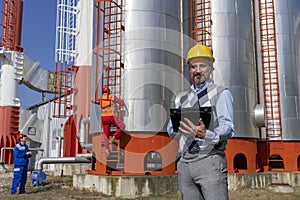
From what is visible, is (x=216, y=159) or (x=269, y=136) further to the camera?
(x=269, y=136)

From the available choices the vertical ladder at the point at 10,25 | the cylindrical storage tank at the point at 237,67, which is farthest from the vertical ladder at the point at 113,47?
the vertical ladder at the point at 10,25

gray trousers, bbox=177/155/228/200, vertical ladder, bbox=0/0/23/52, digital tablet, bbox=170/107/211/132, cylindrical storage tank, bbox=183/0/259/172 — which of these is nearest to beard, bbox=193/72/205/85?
digital tablet, bbox=170/107/211/132

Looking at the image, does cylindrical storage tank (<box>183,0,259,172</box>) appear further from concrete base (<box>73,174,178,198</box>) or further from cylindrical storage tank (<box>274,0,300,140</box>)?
concrete base (<box>73,174,178,198</box>)

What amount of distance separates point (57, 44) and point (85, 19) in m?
6.20

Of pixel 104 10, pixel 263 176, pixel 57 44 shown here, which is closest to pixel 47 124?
pixel 57 44

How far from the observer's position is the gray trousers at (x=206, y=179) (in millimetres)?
2646

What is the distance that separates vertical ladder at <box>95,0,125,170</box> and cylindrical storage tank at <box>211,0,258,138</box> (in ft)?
11.8

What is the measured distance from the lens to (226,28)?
1200 centimetres

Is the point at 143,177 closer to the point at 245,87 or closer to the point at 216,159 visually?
the point at 245,87

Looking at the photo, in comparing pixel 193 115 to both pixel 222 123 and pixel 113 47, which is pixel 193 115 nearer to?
pixel 222 123

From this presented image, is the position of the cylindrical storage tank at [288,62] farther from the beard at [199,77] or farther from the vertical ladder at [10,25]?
the vertical ladder at [10,25]

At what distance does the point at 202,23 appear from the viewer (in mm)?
12180

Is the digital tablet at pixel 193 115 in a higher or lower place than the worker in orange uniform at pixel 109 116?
lower

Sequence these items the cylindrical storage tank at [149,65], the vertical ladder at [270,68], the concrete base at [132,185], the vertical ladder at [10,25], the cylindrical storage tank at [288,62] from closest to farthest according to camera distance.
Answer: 1. the concrete base at [132,185]
2. the cylindrical storage tank at [149,65]
3. the cylindrical storage tank at [288,62]
4. the vertical ladder at [270,68]
5. the vertical ladder at [10,25]
